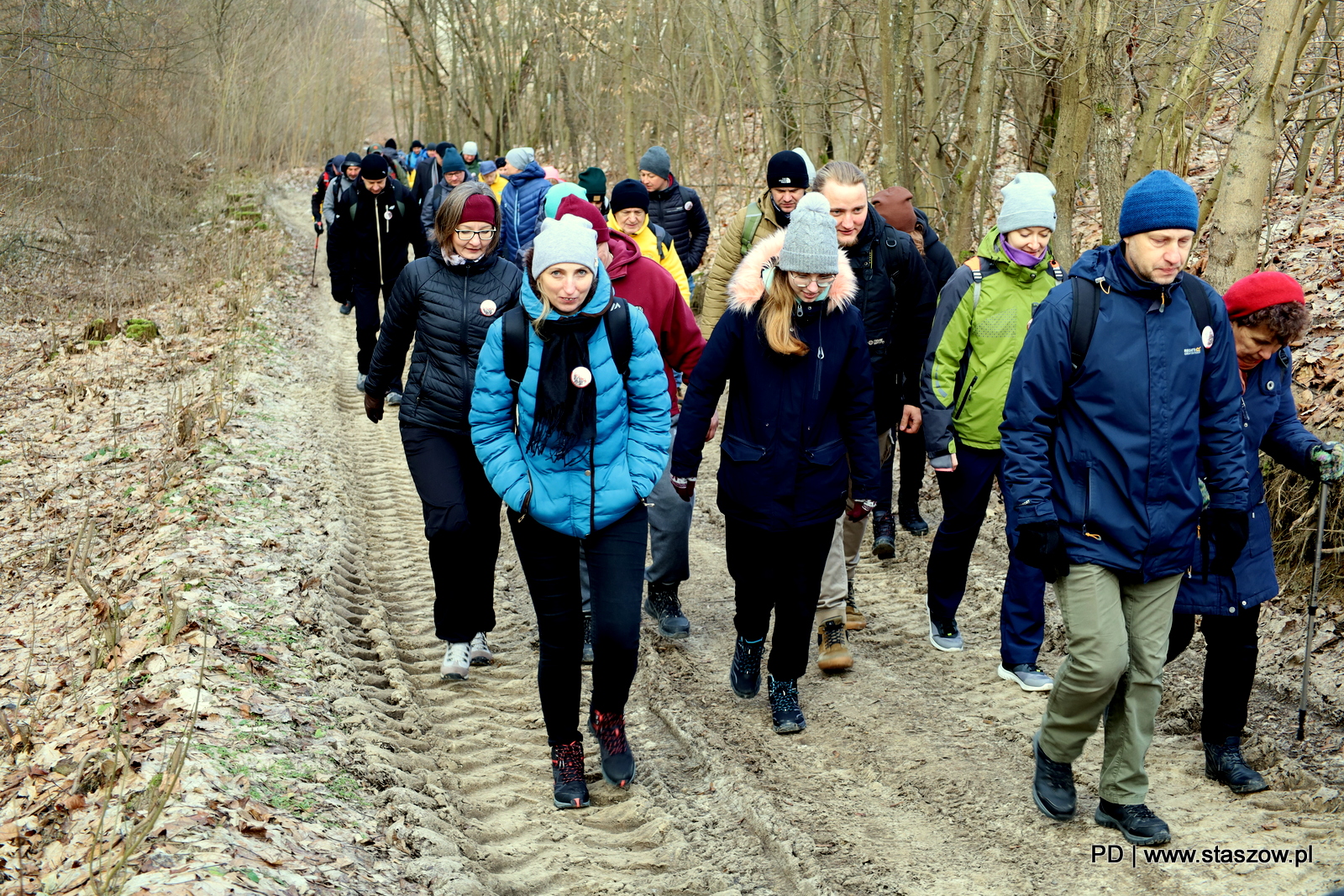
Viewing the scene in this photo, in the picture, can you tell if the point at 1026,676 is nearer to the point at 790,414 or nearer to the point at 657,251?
the point at 790,414

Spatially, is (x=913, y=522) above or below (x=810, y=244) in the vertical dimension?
below

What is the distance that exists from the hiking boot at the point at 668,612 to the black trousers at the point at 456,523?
3.37ft

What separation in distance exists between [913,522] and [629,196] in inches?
122

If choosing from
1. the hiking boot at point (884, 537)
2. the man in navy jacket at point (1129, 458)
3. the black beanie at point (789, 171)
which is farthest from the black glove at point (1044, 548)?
the hiking boot at point (884, 537)

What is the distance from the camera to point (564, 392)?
13.9 feet

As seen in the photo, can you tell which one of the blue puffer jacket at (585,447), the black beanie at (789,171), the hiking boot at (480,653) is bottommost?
the hiking boot at (480,653)

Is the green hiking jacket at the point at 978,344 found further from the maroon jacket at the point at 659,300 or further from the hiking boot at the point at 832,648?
the maroon jacket at the point at 659,300

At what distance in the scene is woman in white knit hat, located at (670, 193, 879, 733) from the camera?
15.8ft

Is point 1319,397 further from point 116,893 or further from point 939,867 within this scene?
point 116,893

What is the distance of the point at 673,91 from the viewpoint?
2095 centimetres

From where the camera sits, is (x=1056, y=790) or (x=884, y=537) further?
(x=884, y=537)

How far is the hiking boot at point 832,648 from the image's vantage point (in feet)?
19.1

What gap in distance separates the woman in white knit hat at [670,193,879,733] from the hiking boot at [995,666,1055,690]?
1231 millimetres

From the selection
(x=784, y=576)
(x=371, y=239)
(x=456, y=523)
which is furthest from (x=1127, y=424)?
(x=371, y=239)
